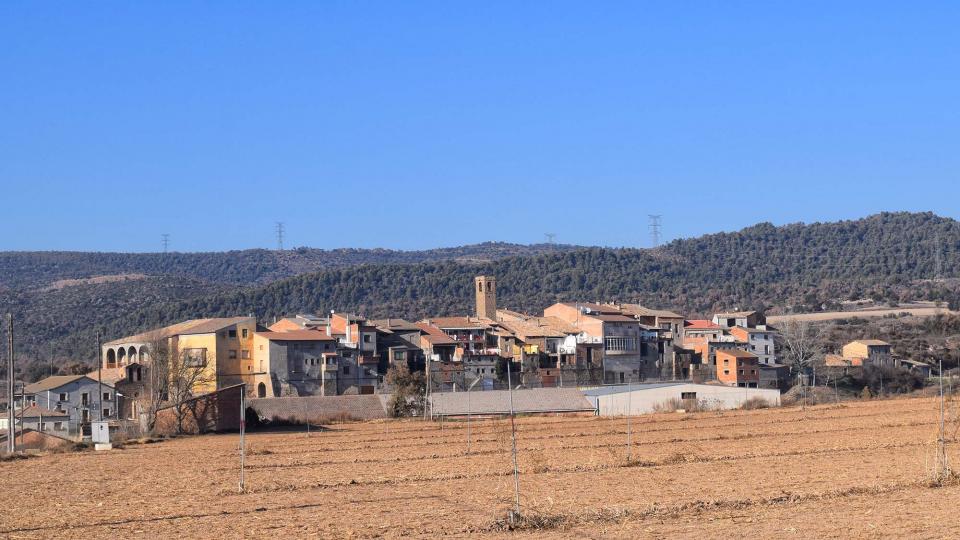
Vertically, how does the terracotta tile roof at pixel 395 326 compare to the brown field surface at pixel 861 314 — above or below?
below

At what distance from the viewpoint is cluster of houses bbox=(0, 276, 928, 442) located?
271ft

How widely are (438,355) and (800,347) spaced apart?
29.3 meters

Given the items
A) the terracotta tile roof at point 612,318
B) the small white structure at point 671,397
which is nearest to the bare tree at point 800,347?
the terracotta tile roof at point 612,318

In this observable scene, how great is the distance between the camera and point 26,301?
181000 mm

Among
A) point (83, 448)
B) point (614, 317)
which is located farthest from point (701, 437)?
point (614, 317)

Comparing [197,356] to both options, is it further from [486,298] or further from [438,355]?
[486,298]

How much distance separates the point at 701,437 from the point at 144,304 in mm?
140760

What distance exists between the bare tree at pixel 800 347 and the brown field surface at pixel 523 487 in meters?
52.3

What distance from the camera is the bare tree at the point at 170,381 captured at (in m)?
62.8

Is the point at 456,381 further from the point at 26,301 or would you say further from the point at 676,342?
the point at 26,301

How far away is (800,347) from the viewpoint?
10425 centimetres

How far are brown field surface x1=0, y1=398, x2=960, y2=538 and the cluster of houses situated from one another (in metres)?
34.3

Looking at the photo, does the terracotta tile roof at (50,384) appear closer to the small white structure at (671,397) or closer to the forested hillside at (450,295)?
the small white structure at (671,397)

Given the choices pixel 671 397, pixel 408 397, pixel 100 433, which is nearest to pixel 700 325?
pixel 671 397
